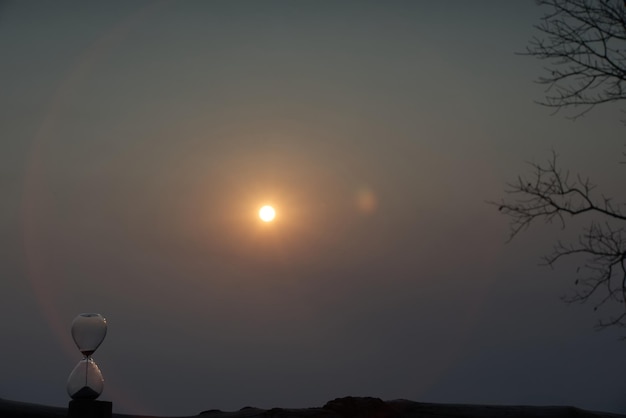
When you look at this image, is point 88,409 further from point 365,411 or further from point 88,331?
A: point 365,411

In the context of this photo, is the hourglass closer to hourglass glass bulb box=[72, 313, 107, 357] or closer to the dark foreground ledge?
hourglass glass bulb box=[72, 313, 107, 357]

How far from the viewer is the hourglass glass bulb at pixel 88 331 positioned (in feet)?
19.9

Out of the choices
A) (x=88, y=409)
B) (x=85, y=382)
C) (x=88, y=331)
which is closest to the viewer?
(x=88, y=409)

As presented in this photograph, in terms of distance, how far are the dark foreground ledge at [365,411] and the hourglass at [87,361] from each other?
0.23 metres

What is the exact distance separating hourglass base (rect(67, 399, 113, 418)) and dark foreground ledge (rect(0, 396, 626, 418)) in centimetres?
17

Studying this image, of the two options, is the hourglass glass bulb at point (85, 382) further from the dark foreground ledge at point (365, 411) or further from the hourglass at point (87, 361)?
the dark foreground ledge at point (365, 411)

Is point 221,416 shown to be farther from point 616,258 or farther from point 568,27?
point 568,27

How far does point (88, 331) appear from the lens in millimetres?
6082

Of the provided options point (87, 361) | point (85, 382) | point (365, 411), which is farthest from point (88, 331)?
point (365, 411)

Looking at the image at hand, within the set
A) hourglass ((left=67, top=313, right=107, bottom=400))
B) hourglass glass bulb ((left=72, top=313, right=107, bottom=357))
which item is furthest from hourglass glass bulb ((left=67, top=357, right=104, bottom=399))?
hourglass glass bulb ((left=72, top=313, right=107, bottom=357))

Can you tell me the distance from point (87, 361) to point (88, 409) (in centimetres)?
49

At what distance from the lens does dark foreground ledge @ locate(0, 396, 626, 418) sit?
5723 millimetres

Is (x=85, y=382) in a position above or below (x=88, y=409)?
above

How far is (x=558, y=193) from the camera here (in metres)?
7.90
